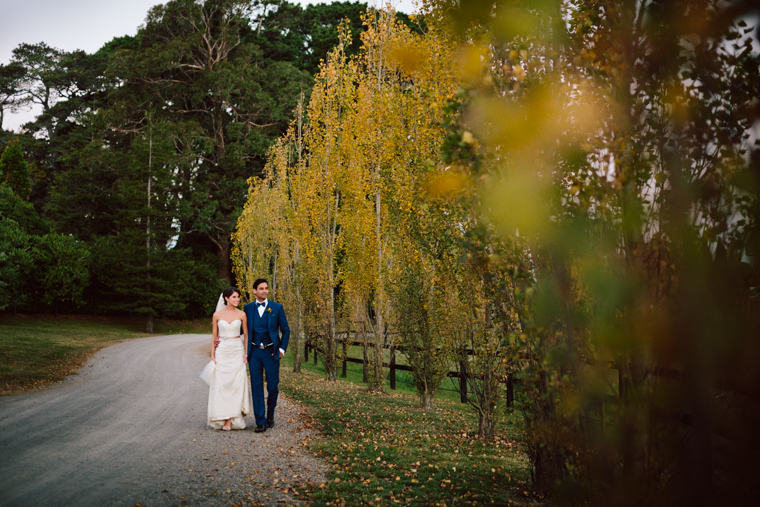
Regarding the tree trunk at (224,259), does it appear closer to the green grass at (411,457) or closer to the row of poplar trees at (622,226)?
the green grass at (411,457)

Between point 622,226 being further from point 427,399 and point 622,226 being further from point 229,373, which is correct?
point 427,399

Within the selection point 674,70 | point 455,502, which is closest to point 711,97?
point 674,70

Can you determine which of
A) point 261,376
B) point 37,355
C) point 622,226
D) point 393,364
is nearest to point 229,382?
point 261,376

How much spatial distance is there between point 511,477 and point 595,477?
8.59 feet

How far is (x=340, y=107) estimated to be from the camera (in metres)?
17.3

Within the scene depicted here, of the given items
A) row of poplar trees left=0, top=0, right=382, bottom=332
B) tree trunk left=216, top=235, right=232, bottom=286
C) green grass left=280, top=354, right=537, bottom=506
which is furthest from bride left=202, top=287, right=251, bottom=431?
tree trunk left=216, top=235, right=232, bottom=286

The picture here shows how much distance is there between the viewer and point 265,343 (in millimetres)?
7848

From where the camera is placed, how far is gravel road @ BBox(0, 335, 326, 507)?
4484mm

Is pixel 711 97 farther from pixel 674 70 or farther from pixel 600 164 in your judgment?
pixel 600 164

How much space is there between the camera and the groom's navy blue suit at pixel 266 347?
764 centimetres

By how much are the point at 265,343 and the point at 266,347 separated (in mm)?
78

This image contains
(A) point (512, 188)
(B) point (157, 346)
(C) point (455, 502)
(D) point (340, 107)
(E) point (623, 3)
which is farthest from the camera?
(B) point (157, 346)

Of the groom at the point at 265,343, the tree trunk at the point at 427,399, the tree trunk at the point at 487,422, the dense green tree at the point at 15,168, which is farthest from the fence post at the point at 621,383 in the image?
the dense green tree at the point at 15,168

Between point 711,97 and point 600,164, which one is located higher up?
point 711,97
